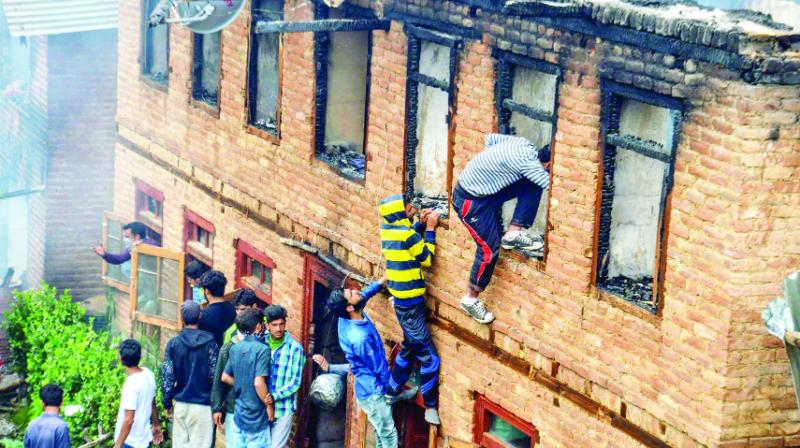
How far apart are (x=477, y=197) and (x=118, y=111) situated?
30.7 ft

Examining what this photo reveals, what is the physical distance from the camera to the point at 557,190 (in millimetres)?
10758

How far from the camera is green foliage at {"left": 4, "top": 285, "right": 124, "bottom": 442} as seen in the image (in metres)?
14.4

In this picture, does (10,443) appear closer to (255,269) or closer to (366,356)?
(255,269)

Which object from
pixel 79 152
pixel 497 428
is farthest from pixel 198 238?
pixel 497 428

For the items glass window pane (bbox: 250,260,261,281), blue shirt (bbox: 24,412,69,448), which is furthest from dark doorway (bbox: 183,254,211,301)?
blue shirt (bbox: 24,412,69,448)

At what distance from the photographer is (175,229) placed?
58.7 ft

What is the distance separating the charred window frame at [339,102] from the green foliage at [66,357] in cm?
313

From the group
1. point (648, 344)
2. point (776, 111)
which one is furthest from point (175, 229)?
point (776, 111)

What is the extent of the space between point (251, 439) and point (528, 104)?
4.10 metres

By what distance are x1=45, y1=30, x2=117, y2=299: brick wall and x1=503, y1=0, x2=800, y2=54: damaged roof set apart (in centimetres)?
1157

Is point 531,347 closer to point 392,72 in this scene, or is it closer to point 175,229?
point 392,72

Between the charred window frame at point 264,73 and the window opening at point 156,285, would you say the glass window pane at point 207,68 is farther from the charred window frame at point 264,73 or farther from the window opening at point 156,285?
the window opening at point 156,285

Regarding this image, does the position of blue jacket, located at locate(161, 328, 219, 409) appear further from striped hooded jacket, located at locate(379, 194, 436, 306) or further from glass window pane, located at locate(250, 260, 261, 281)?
glass window pane, located at locate(250, 260, 261, 281)

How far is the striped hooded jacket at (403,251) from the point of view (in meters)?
12.2
